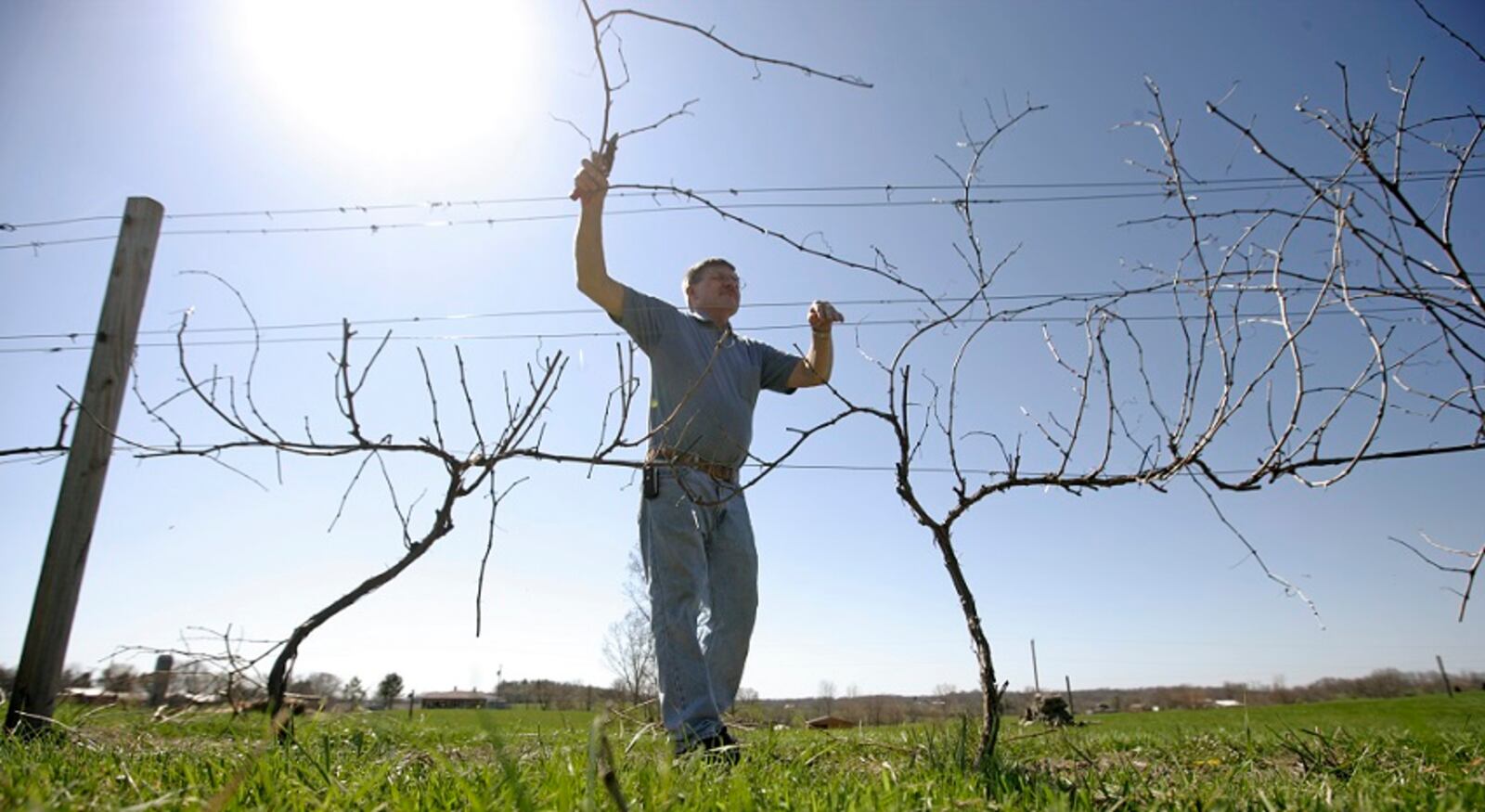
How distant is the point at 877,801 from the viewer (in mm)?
1483

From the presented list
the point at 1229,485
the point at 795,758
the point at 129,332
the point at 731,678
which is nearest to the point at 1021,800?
the point at 795,758

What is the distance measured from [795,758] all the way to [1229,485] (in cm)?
142

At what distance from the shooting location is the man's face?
363cm

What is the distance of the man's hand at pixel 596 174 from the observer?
239 centimetres

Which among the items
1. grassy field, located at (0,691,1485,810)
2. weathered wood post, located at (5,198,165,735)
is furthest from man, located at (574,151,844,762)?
weathered wood post, located at (5,198,165,735)

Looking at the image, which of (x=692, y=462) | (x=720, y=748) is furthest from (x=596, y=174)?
(x=720, y=748)

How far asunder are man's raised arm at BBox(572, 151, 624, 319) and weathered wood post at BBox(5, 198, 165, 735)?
217 centimetres

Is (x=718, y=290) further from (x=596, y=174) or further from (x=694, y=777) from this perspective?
(x=694, y=777)

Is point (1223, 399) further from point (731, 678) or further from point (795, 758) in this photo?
point (731, 678)

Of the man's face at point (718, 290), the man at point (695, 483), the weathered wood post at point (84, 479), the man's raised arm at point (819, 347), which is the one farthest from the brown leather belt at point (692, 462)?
the weathered wood post at point (84, 479)

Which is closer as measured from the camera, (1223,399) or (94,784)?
(94,784)

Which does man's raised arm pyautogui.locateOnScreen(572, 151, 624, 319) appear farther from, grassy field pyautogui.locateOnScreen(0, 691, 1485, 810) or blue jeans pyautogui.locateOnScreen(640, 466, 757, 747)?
grassy field pyautogui.locateOnScreen(0, 691, 1485, 810)

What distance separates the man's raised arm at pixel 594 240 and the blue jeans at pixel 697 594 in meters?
0.74

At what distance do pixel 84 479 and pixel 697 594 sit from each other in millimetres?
3054
